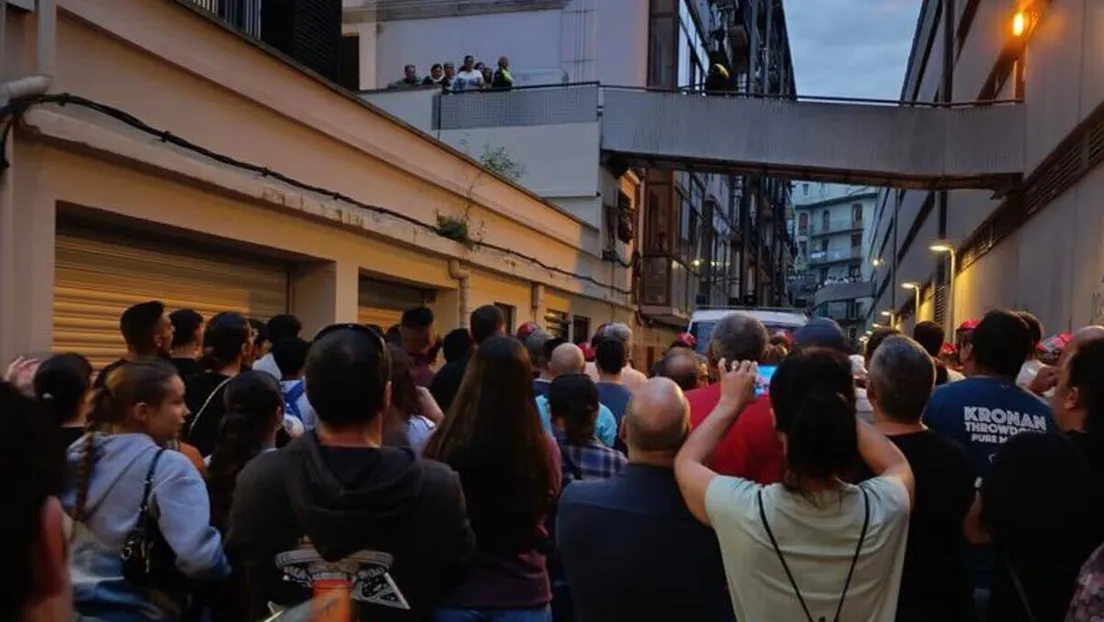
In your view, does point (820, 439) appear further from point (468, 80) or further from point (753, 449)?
point (468, 80)

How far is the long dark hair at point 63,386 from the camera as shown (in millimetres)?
3297

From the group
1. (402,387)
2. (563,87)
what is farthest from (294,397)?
(563,87)

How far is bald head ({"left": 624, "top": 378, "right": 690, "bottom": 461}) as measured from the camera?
116 inches

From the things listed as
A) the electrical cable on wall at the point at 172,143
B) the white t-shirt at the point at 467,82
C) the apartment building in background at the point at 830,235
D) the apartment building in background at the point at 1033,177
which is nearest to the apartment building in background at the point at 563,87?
the white t-shirt at the point at 467,82

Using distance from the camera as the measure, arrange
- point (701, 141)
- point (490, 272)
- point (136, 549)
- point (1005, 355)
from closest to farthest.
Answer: point (136, 549) → point (1005, 355) → point (490, 272) → point (701, 141)

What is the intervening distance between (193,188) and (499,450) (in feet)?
17.0

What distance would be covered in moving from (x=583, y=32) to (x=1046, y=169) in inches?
425

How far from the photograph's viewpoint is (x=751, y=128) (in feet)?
59.0

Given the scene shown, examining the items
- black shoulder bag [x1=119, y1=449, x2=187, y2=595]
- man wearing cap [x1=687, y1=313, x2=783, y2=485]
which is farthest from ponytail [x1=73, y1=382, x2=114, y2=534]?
man wearing cap [x1=687, y1=313, x2=783, y2=485]

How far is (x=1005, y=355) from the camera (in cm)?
406

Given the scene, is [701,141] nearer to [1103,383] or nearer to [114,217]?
[114,217]

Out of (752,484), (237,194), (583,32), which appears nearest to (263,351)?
(237,194)

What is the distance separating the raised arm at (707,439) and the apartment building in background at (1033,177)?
22.3 feet

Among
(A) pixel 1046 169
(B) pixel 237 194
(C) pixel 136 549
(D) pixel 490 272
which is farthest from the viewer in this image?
(D) pixel 490 272
